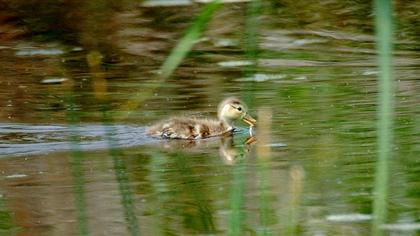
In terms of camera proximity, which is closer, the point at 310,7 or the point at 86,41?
the point at 86,41

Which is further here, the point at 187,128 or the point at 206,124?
the point at 206,124

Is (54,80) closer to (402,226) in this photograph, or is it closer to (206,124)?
(206,124)

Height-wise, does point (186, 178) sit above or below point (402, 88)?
below

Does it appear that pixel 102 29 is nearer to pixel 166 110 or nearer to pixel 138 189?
pixel 166 110

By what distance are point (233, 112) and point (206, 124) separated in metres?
0.19

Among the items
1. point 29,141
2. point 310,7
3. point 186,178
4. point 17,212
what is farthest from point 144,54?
point 17,212

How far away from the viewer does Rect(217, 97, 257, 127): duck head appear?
7.75 metres

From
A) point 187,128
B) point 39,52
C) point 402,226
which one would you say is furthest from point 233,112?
point 39,52

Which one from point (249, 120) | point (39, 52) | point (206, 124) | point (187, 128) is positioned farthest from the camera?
point (39, 52)

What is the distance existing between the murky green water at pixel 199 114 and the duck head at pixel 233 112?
0.10 meters

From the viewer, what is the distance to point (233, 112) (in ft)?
25.4

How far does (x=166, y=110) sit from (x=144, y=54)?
2216mm

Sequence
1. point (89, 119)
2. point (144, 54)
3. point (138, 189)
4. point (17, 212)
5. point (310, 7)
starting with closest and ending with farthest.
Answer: point (17, 212)
point (138, 189)
point (89, 119)
point (144, 54)
point (310, 7)

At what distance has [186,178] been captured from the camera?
6.15 metres
